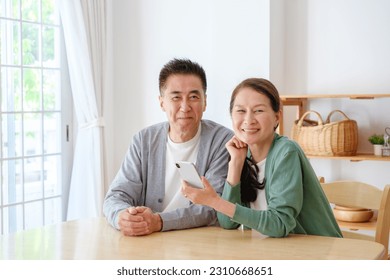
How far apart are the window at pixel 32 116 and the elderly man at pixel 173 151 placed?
1694mm

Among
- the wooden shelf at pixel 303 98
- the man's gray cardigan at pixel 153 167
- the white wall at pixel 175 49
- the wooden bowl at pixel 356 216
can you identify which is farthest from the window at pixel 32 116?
the wooden bowl at pixel 356 216

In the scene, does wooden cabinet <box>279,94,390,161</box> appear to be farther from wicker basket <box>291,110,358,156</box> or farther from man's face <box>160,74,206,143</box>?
man's face <box>160,74,206,143</box>

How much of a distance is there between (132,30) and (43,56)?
70 centimetres

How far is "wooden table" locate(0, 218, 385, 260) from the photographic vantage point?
6.05 feet

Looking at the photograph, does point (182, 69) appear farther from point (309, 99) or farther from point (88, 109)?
point (88, 109)

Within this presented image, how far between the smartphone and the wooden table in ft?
0.59

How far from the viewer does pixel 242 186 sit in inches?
87.6

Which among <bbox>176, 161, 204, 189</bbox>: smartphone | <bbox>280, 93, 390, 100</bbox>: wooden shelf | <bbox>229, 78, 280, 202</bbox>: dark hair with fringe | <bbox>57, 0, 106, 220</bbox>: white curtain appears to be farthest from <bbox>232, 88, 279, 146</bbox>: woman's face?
<bbox>57, 0, 106, 220</bbox>: white curtain

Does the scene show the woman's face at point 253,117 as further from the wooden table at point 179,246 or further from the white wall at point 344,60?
the white wall at point 344,60

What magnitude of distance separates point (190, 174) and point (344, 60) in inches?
84.6

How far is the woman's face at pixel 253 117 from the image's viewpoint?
2152mm
